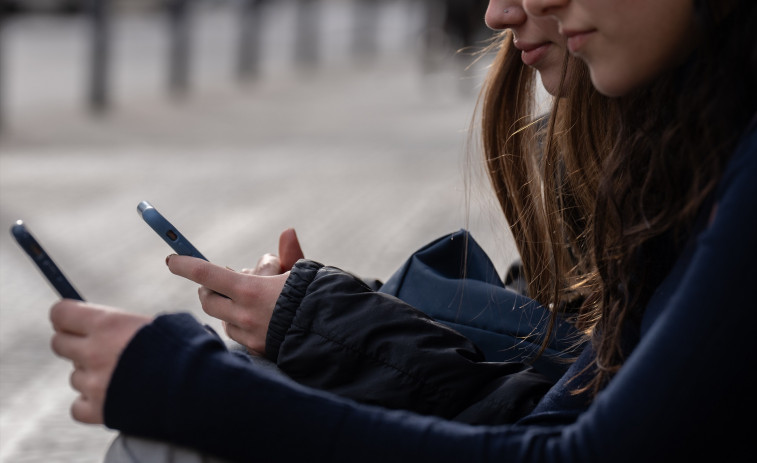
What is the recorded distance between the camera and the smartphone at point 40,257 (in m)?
1.36

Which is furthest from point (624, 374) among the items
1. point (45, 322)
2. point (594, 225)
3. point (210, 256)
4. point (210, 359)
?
point (210, 256)

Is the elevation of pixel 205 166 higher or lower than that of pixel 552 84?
lower

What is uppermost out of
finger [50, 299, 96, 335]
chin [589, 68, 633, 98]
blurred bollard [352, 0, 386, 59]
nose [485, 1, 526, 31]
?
nose [485, 1, 526, 31]

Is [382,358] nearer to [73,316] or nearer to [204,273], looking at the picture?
[204,273]

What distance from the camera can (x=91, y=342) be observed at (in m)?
1.28

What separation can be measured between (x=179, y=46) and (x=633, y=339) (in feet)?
38.1

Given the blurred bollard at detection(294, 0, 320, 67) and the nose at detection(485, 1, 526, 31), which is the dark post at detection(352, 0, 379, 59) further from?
the nose at detection(485, 1, 526, 31)

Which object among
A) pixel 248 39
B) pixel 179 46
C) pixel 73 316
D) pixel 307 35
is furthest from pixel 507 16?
pixel 307 35

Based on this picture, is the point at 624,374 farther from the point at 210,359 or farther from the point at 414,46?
the point at 414,46

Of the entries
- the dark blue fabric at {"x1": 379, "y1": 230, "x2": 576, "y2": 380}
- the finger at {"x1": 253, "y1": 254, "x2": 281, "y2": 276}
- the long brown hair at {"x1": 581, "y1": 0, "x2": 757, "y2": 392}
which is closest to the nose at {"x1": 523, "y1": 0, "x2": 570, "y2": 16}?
the long brown hair at {"x1": 581, "y1": 0, "x2": 757, "y2": 392}

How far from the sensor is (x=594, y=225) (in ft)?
4.86

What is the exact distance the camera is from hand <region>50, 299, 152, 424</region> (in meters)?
1.27

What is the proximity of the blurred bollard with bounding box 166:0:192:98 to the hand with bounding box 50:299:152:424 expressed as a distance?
1109 cm

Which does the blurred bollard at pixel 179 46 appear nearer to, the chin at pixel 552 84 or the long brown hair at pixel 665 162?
the chin at pixel 552 84
